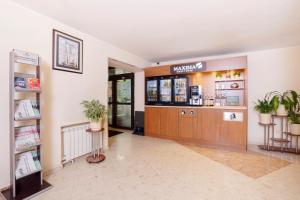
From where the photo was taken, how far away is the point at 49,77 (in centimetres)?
262

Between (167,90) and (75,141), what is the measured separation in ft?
9.64

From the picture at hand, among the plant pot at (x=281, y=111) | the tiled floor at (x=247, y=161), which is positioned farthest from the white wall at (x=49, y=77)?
the plant pot at (x=281, y=111)

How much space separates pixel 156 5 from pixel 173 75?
2705 millimetres

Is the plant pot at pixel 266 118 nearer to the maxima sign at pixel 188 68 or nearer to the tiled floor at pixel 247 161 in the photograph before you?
the tiled floor at pixel 247 161

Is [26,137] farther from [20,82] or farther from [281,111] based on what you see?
[281,111]

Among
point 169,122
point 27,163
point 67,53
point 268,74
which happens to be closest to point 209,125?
point 169,122

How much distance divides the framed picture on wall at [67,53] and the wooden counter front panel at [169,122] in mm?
2675

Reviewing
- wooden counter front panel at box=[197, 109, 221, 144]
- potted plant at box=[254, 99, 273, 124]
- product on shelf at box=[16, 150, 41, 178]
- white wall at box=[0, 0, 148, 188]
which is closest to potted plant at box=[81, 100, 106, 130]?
white wall at box=[0, 0, 148, 188]

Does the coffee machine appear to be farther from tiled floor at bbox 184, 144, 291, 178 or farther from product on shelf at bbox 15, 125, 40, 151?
product on shelf at bbox 15, 125, 40, 151

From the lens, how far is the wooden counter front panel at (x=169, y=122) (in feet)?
15.5

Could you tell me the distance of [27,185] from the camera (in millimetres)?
2156

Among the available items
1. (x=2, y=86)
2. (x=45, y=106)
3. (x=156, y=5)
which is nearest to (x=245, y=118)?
(x=156, y=5)

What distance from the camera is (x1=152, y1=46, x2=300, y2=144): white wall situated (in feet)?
13.0

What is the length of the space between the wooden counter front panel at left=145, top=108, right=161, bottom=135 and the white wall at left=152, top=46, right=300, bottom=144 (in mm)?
2578
